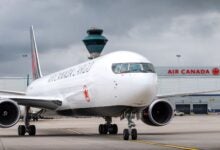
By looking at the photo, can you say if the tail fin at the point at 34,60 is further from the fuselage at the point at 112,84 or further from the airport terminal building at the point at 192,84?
the airport terminal building at the point at 192,84

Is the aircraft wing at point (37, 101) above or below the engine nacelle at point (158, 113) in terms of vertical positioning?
above

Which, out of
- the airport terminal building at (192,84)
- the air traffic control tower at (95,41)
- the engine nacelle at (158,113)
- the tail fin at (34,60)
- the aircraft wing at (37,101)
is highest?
the air traffic control tower at (95,41)

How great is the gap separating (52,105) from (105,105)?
619cm

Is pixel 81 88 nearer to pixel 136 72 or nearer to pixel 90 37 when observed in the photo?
pixel 136 72

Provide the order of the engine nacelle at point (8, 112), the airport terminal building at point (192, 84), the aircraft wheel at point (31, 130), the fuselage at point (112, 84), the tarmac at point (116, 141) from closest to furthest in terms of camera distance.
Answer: the tarmac at point (116, 141), the fuselage at point (112, 84), the engine nacelle at point (8, 112), the aircraft wheel at point (31, 130), the airport terminal building at point (192, 84)

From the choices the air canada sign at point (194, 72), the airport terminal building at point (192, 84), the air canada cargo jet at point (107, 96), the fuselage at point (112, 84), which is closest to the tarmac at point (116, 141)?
the air canada cargo jet at point (107, 96)

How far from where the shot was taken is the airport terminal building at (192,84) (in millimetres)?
122875

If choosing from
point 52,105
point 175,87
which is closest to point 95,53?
point 175,87

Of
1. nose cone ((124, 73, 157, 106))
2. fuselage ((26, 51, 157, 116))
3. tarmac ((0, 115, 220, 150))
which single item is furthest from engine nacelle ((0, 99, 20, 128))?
nose cone ((124, 73, 157, 106))

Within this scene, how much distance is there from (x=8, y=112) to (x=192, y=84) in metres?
104

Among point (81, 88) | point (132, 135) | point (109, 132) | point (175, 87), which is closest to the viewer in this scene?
point (132, 135)

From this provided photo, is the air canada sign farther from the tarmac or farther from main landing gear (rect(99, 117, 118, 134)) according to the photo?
main landing gear (rect(99, 117, 118, 134))

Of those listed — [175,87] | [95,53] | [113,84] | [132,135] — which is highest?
[95,53]

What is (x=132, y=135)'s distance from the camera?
72.4 feet
